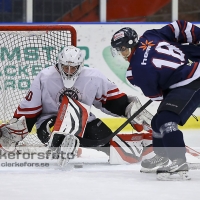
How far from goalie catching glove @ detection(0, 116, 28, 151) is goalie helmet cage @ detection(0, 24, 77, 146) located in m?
0.41

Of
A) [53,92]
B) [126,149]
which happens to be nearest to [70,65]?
[53,92]

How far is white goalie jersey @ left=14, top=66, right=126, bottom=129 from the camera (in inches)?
168

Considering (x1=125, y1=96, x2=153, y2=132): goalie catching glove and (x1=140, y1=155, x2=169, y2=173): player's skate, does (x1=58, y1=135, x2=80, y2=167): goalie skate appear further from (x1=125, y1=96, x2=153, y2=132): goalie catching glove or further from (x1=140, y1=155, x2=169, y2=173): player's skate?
(x1=125, y1=96, x2=153, y2=132): goalie catching glove

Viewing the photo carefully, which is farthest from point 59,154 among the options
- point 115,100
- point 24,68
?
point 24,68

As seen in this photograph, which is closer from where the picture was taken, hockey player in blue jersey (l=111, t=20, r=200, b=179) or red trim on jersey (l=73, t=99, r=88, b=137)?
hockey player in blue jersey (l=111, t=20, r=200, b=179)

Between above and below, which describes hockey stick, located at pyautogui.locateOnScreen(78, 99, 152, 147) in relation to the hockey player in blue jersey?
below

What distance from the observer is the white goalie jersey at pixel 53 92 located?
427 cm

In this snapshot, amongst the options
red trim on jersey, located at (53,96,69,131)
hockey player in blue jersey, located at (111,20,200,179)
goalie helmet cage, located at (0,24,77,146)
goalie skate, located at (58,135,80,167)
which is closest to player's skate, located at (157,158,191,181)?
hockey player in blue jersey, located at (111,20,200,179)

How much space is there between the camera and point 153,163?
395 centimetres

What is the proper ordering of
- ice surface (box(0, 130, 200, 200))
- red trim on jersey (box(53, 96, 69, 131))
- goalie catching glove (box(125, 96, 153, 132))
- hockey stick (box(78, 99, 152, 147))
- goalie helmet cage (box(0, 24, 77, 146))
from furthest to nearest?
goalie helmet cage (box(0, 24, 77, 146)) < goalie catching glove (box(125, 96, 153, 132)) < hockey stick (box(78, 99, 152, 147)) < red trim on jersey (box(53, 96, 69, 131)) < ice surface (box(0, 130, 200, 200))

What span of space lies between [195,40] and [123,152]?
78 cm

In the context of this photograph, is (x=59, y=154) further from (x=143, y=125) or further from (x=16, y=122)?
(x=143, y=125)

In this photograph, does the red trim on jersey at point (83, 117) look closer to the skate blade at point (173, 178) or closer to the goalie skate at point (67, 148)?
the goalie skate at point (67, 148)

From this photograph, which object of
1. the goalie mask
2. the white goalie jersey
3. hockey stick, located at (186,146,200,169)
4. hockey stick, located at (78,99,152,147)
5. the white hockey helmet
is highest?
the goalie mask
